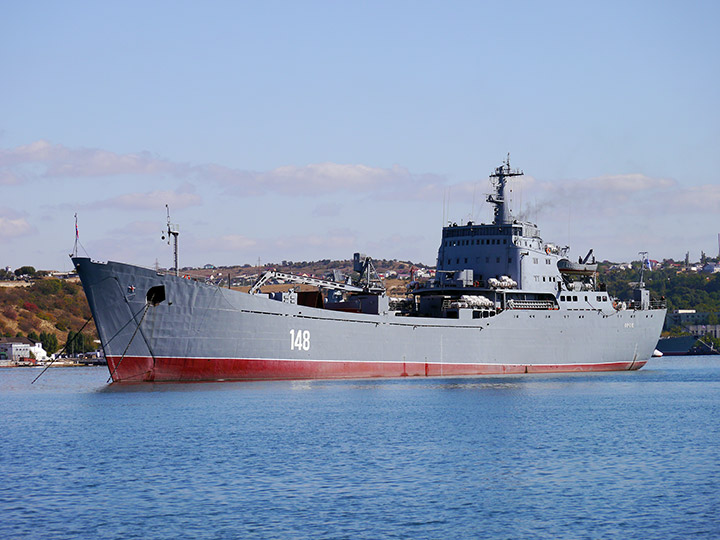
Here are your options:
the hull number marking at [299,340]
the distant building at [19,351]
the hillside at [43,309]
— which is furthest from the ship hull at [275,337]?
the hillside at [43,309]

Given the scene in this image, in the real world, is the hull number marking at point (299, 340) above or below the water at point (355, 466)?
above

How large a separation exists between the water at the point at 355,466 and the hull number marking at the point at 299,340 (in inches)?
169

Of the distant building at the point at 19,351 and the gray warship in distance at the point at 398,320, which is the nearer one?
the gray warship in distance at the point at 398,320

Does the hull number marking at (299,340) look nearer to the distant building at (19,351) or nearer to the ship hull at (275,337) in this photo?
the ship hull at (275,337)

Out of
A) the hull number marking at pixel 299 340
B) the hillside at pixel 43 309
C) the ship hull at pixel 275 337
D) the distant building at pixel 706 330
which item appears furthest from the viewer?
the distant building at pixel 706 330

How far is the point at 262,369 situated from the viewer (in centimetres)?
4422

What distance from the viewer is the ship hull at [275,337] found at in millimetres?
41156

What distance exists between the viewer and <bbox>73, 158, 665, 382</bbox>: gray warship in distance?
41406 millimetres

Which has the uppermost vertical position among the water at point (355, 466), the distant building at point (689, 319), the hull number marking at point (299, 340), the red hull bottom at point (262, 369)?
the distant building at point (689, 319)

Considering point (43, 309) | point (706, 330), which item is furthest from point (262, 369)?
point (706, 330)

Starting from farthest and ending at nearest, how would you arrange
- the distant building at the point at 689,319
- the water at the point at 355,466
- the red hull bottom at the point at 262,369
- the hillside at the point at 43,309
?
the distant building at the point at 689,319, the hillside at the point at 43,309, the red hull bottom at the point at 262,369, the water at the point at 355,466

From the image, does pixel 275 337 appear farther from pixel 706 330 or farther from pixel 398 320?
pixel 706 330

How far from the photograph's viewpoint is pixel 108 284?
4109cm

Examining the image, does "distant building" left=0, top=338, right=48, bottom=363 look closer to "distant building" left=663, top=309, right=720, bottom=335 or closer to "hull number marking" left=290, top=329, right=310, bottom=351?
"hull number marking" left=290, top=329, right=310, bottom=351
